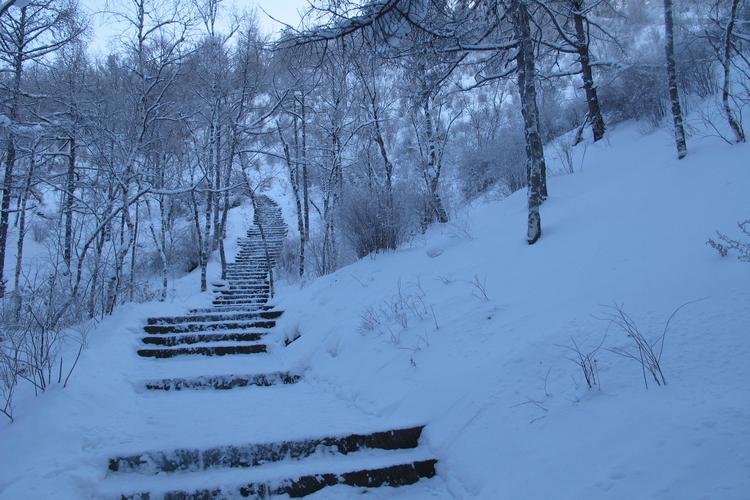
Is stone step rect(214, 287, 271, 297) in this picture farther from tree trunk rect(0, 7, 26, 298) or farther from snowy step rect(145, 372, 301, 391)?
snowy step rect(145, 372, 301, 391)

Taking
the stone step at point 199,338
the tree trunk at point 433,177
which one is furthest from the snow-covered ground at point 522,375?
the tree trunk at point 433,177

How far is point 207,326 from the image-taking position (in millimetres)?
6840

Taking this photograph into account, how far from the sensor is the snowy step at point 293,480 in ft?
8.76

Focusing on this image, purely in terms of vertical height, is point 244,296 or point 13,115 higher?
point 13,115

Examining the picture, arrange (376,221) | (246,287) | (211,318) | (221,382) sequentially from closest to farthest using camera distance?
1. (221,382)
2. (211,318)
3. (376,221)
4. (246,287)

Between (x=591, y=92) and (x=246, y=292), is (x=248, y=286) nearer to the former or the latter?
(x=246, y=292)

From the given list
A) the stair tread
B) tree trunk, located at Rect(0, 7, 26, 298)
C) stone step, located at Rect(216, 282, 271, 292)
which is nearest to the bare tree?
tree trunk, located at Rect(0, 7, 26, 298)

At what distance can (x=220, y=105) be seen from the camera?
1304 cm

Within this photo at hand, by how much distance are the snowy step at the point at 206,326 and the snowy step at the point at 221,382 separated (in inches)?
79.3

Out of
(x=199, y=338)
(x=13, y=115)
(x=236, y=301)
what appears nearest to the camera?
(x=199, y=338)

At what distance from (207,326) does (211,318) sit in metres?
0.50

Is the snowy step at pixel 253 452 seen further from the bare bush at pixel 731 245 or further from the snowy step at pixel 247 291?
the snowy step at pixel 247 291

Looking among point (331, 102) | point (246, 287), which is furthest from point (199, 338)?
point (331, 102)

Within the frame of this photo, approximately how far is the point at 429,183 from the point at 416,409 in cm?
771
